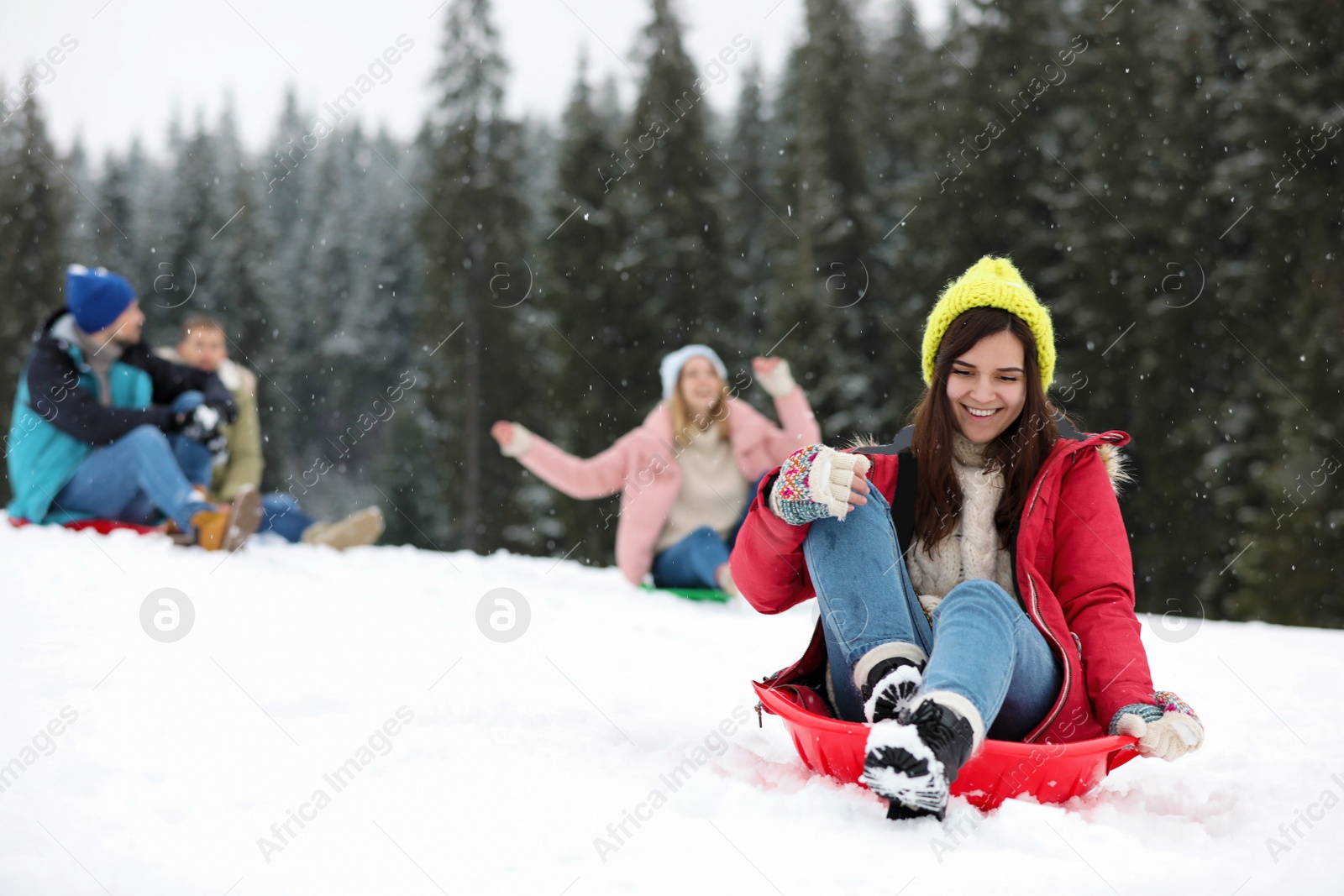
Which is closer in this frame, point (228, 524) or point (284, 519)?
point (228, 524)

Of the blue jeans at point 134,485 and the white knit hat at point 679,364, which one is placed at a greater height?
the white knit hat at point 679,364

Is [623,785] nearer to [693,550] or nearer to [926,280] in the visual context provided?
[693,550]

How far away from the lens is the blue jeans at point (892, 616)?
6.04ft

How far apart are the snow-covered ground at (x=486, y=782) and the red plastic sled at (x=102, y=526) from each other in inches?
41.2

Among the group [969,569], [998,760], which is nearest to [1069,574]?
[969,569]

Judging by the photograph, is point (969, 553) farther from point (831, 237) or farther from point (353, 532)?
point (831, 237)

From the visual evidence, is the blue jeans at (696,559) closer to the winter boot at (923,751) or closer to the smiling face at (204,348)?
the smiling face at (204,348)

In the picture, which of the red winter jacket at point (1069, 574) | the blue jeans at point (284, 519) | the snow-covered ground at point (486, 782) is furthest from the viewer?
the blue jeans at point (284, 519)

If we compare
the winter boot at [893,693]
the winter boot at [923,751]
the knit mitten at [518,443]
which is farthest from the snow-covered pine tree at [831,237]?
the winter boot at [923,751]

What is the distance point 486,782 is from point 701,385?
3444mm

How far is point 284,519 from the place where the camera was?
5.77 m

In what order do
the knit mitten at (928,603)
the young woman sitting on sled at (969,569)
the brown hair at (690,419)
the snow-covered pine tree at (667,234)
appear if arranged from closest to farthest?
the young woman sitting on sled at (969,569), the knit mitten at (928,603), the brown hair at (690,419), the snow-covered pine tree at (667,234)

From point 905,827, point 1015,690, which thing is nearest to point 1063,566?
point 1015,690

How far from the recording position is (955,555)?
220 centimetres
